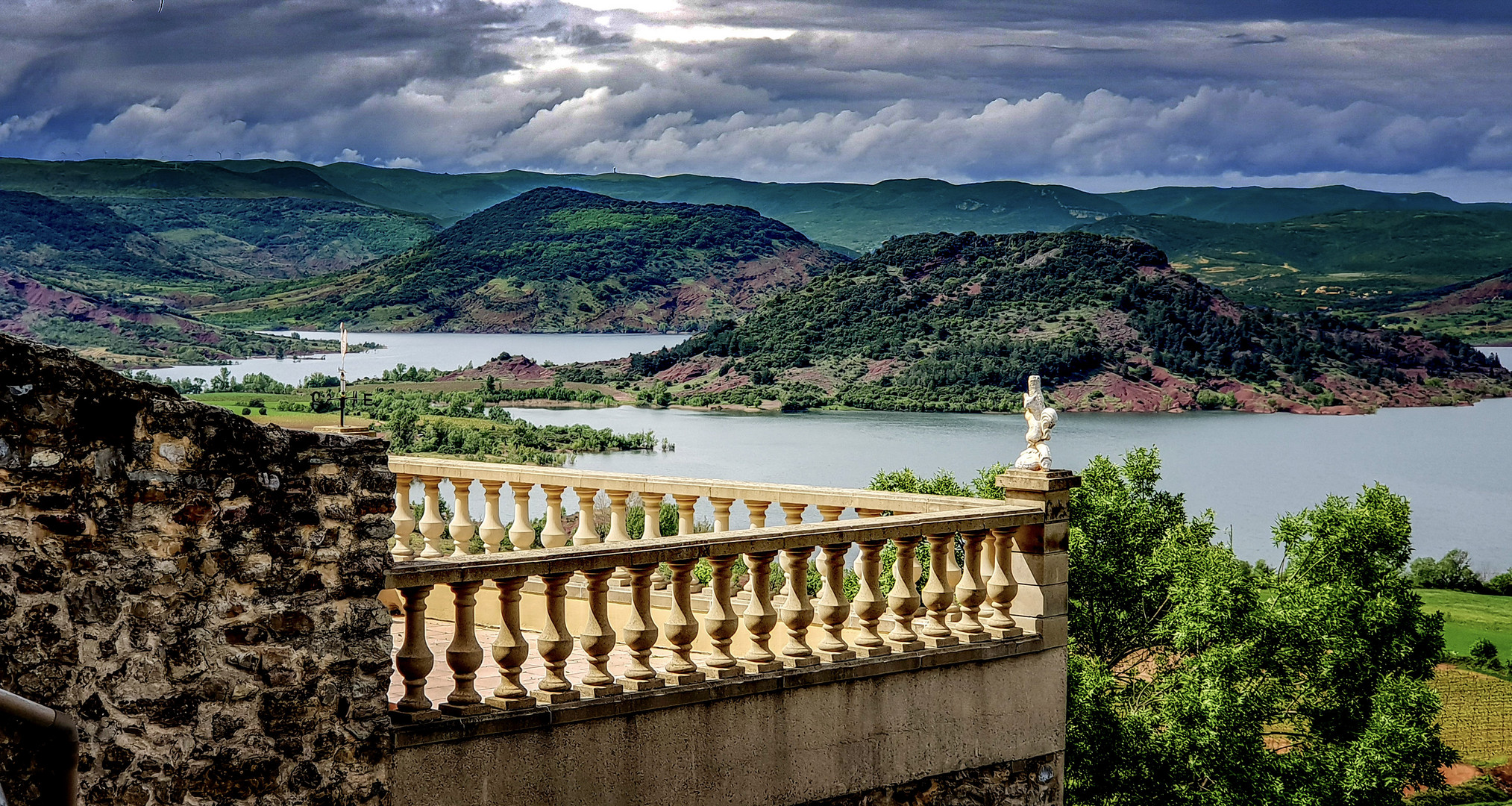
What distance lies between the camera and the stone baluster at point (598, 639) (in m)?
6.04

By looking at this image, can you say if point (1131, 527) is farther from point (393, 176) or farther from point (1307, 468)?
point (393, 176)

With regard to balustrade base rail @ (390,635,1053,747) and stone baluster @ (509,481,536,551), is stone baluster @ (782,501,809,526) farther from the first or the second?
stone baluster @ (509,481,536,551)

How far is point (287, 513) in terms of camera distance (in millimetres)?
5191

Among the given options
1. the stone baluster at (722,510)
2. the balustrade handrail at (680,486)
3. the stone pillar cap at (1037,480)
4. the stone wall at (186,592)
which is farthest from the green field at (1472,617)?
the stone wall at (186,592)

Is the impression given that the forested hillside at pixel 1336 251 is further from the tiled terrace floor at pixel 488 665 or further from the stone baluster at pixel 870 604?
the stone baluster at pixel 870 604

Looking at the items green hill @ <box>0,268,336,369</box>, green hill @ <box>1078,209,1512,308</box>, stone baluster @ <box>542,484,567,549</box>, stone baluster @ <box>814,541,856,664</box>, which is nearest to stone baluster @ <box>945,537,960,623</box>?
stone baluster @ <box>814,541,856,664</box>

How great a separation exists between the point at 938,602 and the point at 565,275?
69925mm

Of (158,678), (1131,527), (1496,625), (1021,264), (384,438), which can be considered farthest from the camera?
(1021,264)

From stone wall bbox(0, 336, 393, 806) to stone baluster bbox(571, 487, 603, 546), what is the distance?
10.5 ft

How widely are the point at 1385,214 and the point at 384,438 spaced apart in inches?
5922

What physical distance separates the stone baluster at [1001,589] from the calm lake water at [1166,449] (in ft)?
95.4

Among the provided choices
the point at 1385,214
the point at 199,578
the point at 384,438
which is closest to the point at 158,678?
the point at 199,578

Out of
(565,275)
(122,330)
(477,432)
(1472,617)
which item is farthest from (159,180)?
(1472,617)

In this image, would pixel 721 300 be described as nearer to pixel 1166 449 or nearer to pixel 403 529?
pixel 1166 449
